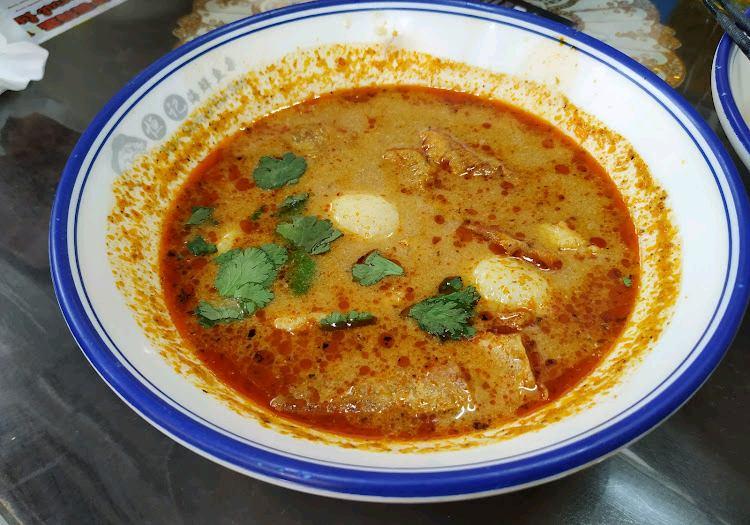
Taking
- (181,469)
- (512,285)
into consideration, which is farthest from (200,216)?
(512,285)

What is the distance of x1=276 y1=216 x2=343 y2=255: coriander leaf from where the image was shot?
2.08 m

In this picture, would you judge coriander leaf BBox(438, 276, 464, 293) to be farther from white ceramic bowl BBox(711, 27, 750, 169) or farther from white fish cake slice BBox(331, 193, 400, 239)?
white ceramic bowl BBox(711, 27, 750, 169)

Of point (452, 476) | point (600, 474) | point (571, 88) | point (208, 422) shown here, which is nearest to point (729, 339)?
point (600, 474)

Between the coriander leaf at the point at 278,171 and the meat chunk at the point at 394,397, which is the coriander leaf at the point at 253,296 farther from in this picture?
the coriander leaf at the point at 278,171

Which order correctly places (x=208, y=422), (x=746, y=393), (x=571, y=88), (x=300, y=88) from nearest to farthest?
(x=208, y=422) → (x=746, y=393) → (x=571, y=88) → (x=300, y=88)

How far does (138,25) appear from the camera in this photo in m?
3.15

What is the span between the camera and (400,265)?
2016mm

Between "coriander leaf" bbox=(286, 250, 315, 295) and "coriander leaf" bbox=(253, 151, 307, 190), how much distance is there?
37cm

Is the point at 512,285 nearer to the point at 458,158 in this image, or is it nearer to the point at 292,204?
the point at 458,158

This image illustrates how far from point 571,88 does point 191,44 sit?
1.50m

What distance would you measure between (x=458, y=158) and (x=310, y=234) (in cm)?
67

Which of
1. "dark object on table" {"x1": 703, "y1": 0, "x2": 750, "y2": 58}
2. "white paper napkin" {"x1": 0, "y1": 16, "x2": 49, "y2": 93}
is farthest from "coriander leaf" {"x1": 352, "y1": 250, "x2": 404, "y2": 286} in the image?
"white paper napkin" {"x1": 0, "y1": 16, "x2": 49, "y2": 93}

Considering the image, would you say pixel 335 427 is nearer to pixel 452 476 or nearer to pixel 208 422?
pixel 208 422

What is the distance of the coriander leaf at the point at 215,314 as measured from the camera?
6.13 feet
